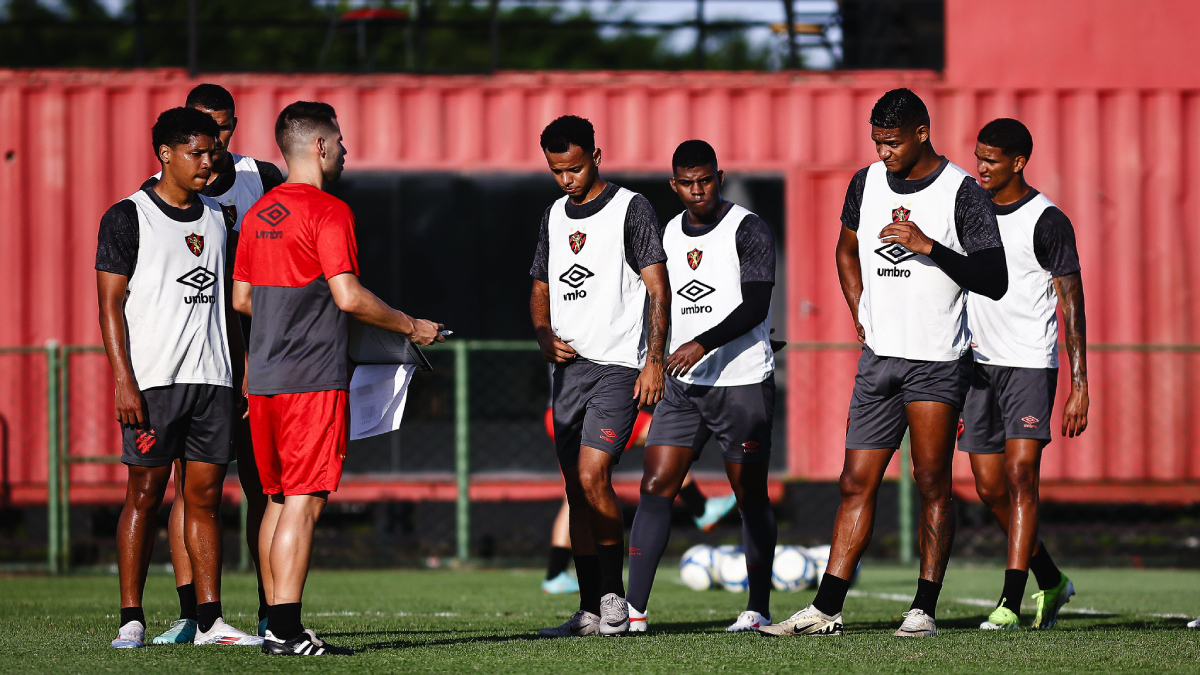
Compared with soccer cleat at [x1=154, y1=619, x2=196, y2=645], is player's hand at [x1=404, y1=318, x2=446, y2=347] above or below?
above

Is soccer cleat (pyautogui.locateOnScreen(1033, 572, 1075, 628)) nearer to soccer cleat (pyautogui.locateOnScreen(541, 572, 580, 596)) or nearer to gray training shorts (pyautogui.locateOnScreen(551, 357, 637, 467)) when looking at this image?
A: gray training shorts (pyautogui.locateOnScreen(551, 357, 637, 467))

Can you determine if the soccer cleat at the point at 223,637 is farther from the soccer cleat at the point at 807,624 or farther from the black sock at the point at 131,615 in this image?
the soccer cleat at the point at 807,624

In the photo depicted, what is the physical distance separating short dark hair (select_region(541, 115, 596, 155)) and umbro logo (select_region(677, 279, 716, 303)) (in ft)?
3.10

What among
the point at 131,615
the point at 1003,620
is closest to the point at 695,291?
the point at 1003,620

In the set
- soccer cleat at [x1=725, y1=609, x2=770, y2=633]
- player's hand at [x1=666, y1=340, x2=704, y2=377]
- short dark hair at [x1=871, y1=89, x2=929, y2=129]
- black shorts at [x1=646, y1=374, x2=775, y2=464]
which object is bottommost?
soccer cleat at [x1=725, y1=609, x2=770, y2=633]

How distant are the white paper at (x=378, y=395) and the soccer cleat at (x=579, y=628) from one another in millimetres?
1231

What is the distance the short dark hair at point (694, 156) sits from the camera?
19.6ft

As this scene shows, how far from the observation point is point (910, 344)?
17.4 ft

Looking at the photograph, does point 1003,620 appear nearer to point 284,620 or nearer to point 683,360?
point 683,360

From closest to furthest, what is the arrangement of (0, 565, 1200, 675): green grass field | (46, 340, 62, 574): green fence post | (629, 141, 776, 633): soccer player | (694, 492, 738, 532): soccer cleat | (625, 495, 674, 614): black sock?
(0, 565, 1200, 675): green grass field < (625, 495, 674, 614): black sock < (629, 141, 776, 633): soccer player < (694, 492, 738, 532): soccer cleat < (46, 340, 62, 574): green fence post

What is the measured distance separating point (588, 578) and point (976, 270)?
2096 millimetres

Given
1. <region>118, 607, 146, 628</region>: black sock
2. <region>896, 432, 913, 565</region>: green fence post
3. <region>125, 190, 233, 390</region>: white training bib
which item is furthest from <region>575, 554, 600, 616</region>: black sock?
<region>896, 432, 913, 565</region>: green fence post

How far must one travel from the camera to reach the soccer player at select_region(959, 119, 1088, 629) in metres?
6.23

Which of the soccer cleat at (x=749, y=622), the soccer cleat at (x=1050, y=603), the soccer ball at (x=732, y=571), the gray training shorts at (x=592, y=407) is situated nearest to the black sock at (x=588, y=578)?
the gray training shorts at (x=592, y=407)
